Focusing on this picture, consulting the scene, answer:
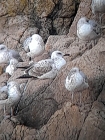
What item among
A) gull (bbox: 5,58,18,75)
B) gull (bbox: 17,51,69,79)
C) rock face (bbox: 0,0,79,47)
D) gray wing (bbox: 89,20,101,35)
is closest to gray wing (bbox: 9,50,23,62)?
gull (bbox: 5,58,18,75)

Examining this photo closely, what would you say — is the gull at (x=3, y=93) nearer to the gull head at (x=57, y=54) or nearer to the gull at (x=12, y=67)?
the gull head at (x=57, y=54)

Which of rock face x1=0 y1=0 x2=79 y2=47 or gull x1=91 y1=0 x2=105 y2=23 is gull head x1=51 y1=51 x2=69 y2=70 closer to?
gull x1=91 y1=0 x2=105 y2=23

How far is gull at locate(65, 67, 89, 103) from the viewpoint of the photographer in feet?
27.7

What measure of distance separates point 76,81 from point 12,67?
3.39 meters

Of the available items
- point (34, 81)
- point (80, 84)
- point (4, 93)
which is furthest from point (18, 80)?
point (80, 84)

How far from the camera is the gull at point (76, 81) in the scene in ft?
27.7

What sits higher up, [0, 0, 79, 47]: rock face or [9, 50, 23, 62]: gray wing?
[0, 0, 79, 47]: rock face

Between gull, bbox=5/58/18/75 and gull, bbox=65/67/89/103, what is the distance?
10.3 ft

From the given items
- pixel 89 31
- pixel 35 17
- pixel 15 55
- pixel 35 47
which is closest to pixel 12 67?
pixel 35 47

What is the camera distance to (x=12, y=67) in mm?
11516

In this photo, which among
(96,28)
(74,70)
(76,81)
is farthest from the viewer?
(96,28)

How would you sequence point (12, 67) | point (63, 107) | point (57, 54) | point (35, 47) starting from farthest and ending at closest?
1. point (12, 67)
2. point (35, 47)
3. point (57, 54)
4. point (63, 107)

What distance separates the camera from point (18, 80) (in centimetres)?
1047

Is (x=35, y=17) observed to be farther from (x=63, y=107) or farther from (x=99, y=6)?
(x=63, y=107)
